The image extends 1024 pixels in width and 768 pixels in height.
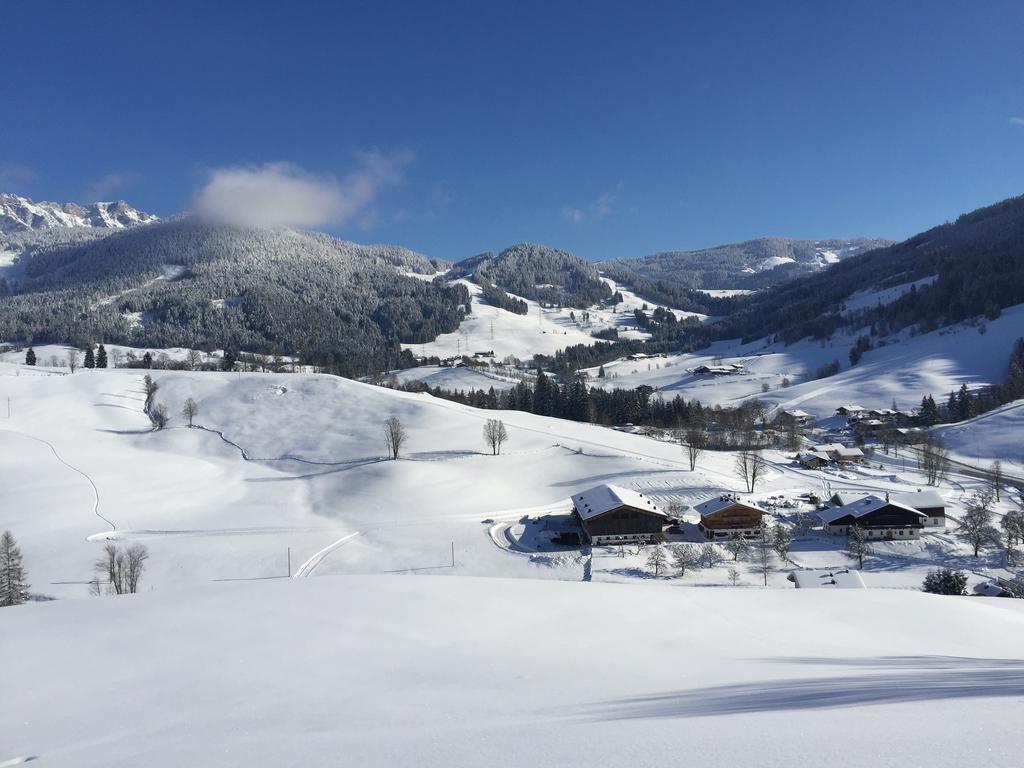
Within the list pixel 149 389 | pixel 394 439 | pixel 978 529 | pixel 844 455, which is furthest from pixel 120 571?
pixel 844 455

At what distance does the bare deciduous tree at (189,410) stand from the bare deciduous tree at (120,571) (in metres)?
35.4

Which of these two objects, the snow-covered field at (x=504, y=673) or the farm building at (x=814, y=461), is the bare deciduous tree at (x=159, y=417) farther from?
the farm building at (x=814, y=461)

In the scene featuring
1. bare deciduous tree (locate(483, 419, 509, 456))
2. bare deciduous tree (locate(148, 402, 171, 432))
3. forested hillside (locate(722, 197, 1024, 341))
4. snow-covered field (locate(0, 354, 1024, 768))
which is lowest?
snow-covered field (locate(0, 354, 1024, 768))

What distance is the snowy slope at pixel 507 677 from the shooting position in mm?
4184

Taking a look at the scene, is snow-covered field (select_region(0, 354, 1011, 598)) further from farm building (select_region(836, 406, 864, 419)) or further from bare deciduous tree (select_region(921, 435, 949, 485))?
farm building (select_region(836, 406, 864, 419))

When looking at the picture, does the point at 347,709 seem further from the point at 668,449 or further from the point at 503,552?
the point at 668,449

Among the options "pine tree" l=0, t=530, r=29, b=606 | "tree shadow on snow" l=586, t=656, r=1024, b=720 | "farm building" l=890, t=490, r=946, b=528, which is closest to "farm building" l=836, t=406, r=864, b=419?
"farm building" l=890, t=490, r=946, b=528

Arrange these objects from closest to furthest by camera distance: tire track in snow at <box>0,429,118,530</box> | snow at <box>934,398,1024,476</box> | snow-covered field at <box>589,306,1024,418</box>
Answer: tire track in snow at <box>0,429,118,530</box> < snow at <box>934,398,1024,476</box> < snow-covered field at <box>589,306,1024,418</box>

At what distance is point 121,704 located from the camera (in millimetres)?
6645

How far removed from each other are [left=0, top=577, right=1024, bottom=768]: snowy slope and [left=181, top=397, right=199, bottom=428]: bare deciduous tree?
198 ft

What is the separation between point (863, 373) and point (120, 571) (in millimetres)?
124386

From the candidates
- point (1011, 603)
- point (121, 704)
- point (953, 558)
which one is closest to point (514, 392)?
point (953, 558)

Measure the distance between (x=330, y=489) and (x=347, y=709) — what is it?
42005 mm

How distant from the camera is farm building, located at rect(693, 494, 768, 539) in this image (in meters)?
35.8
